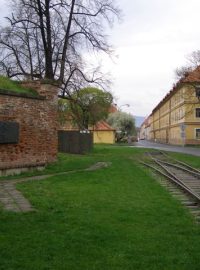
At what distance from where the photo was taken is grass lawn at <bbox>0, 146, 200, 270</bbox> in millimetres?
6012

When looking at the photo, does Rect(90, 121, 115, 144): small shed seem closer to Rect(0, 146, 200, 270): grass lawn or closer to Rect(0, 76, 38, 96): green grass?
Rect(0, 76, 38, 96): green grass

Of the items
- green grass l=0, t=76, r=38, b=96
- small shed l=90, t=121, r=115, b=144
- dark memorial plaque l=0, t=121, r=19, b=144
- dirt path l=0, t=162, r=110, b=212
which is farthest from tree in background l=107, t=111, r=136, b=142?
dirt path l=0, t=162, r=110, b=212

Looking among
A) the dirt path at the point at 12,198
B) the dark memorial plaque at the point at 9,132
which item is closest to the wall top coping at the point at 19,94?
the dark memorial plaque at the point at 9,132

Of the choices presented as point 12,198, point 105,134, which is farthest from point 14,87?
point 105,134

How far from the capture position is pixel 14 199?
11.4 meters

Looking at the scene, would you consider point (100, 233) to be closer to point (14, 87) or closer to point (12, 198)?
point (12, 198)

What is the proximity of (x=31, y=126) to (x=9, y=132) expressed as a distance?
1644 mm

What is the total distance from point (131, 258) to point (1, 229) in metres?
2.55

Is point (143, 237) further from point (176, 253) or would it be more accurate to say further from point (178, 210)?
point (178, 210)

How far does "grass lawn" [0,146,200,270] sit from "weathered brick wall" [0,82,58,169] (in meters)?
4.83

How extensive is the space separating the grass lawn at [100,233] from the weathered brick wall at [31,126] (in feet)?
15.8

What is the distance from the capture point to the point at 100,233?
761 centimetres

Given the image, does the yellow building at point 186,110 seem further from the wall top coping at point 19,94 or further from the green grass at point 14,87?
the wall top coping at point 19,94

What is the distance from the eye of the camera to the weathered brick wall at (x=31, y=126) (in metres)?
17.2
